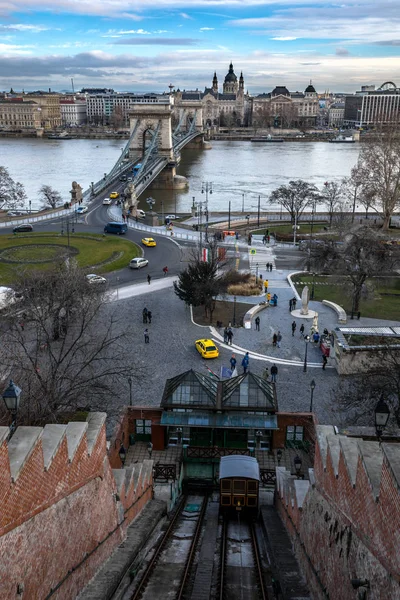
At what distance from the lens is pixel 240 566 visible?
10.6 metres

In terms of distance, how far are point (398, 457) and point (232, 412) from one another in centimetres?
1054

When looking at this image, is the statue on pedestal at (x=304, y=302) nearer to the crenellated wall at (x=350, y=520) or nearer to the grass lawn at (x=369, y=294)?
the grass lawn at (x=369, y=294)

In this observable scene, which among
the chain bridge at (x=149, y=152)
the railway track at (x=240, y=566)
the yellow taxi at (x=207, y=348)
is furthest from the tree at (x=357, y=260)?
the chain bridge at (x=149, y=152)

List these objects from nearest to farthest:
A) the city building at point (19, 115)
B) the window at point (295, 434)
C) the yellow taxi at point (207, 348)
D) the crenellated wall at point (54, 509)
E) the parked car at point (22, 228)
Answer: the crenellated wall at point (54, 509) < the window at point (295, 434) < the yellow taxi at point (207, 348) < the parked car at point (22, 228) < the city building at point (19, 115)

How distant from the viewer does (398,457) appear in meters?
6.27

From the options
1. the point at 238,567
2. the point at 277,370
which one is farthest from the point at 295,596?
the point at 277,370

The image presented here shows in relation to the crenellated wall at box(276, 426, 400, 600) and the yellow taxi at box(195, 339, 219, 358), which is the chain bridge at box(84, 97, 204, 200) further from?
the crenellated wall at box(276, 426, 400, 600)

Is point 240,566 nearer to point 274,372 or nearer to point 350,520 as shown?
point 350,520

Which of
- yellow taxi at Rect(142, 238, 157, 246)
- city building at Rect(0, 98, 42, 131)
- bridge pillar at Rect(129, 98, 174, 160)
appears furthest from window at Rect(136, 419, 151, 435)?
city building at Rect(0, 98, 42, 131)

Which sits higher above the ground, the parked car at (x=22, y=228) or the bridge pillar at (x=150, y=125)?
the bridge pillar at (x=150, y=125)

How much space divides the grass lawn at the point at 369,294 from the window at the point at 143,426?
14.4m

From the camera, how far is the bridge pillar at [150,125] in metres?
94.6

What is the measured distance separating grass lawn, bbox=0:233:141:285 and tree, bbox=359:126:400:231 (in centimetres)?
2349

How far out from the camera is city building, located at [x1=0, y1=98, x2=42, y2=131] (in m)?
181
